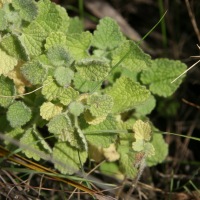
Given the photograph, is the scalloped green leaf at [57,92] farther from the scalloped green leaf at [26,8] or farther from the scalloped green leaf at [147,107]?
the scalloped green leaf at [147,107]

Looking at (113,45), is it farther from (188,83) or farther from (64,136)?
(188,83)

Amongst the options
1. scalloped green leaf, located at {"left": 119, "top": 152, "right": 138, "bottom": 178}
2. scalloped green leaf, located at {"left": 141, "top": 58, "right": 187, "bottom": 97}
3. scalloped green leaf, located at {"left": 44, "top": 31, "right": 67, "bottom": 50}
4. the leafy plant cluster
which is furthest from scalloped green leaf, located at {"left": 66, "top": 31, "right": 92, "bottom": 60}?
scalloped green leaf, located at {"left": 119, "top": 152, "right": 138, "bottom": 178}

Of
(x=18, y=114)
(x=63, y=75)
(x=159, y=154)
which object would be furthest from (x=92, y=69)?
(x=159, y=154)

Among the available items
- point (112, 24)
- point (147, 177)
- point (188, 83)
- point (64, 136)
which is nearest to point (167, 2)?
point (188, 83)

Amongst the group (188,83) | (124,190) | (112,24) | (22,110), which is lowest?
(124,190)

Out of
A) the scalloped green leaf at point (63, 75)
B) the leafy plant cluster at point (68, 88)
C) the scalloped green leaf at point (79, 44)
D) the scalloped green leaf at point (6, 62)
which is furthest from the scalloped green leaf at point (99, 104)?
the scalloped green leaf at point (6, 62)

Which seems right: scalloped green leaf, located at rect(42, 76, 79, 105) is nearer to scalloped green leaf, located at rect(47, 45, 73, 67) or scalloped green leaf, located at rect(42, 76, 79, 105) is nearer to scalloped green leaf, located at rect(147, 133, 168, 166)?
scalloped green leaf, located at rect(47, 45, 73, 67)

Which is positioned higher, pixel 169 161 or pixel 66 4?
pixel 66 4
